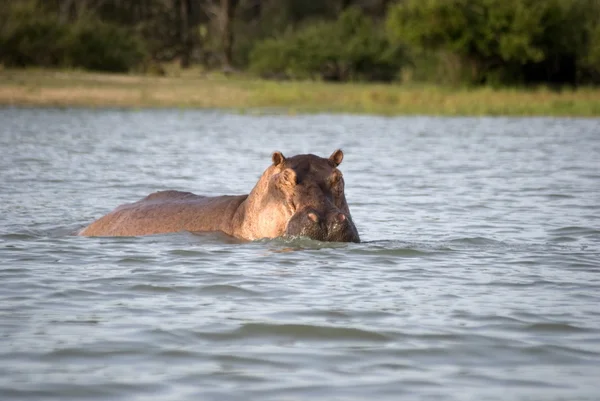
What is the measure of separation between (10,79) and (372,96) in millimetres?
8460

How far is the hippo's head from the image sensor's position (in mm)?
7004

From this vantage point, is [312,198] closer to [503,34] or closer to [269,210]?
[269,210]

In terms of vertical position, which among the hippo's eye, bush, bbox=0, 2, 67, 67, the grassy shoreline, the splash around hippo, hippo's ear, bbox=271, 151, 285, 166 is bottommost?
the grassy shoreline

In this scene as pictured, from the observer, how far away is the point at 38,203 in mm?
10836

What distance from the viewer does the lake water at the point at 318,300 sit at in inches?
182

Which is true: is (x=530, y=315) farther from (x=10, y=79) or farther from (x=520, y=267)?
(x=10, y=79)

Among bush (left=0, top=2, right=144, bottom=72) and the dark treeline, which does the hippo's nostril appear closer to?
the dark treeline

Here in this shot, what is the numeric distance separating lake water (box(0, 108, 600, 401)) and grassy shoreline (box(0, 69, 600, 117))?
1348cm

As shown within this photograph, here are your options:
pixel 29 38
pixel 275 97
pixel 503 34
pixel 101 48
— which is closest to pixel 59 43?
pixel 29 38

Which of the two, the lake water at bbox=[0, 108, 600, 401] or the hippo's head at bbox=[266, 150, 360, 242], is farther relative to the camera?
the hippo's head at bbox=[266, 150, 360, 242]

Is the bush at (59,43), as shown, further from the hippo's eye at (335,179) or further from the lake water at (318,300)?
the hippo's eye at (335,179)

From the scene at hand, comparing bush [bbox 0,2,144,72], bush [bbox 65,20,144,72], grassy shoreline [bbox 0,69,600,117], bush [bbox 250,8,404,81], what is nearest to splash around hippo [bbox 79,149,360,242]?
grassy shoreline [bbox 0,69,600,117]

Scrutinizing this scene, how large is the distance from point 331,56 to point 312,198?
29056 mm

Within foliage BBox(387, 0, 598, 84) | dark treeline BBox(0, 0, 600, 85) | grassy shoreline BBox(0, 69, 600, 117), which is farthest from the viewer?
dark treeline BBox(0, 0, 600, 85)
